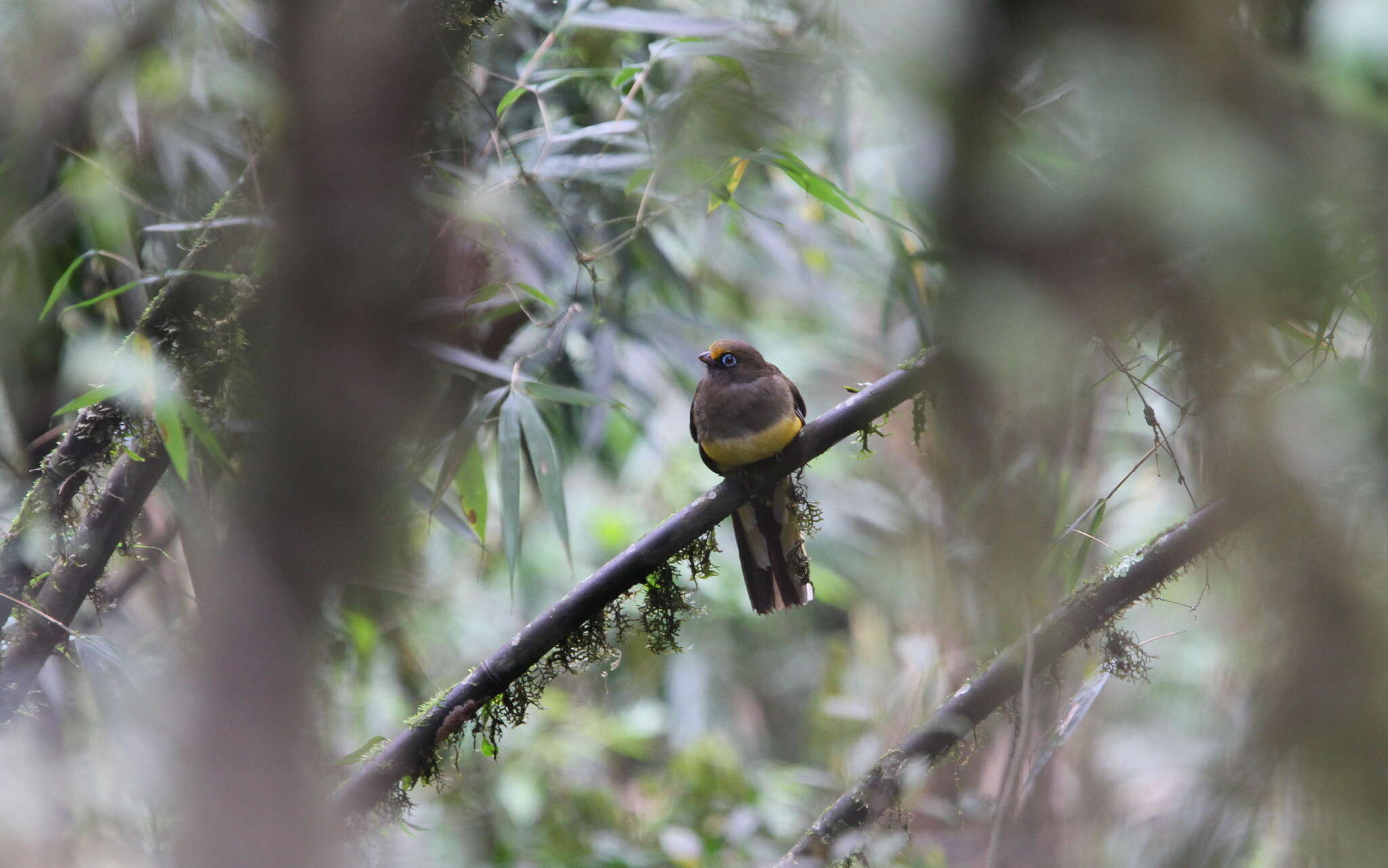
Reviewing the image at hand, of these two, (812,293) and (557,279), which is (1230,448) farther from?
(812,293)

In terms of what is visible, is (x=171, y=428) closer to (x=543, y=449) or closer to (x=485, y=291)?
(x=485, y=291)

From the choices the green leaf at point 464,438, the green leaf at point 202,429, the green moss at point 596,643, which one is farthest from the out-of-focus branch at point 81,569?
the green moss at point 596,643

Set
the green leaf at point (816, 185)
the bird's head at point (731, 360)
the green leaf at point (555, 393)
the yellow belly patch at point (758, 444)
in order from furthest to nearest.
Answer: the bird's head at point (731, 360) → the green leaf at point (555, 393) → the yellow belly patch at point (758, 444) → the green leaf at point (816, 185)

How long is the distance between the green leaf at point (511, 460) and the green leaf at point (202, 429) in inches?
31.9

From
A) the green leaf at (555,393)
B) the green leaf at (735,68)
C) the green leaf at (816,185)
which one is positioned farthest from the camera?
the green leaf at (555,393)

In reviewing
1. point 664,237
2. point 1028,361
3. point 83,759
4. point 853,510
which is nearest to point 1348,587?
point 1028,361

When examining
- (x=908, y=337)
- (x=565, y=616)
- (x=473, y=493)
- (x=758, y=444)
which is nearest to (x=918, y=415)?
(x=758, y=444)

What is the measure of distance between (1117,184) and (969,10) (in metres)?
0.23

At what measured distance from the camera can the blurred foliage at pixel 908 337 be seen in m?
0.82

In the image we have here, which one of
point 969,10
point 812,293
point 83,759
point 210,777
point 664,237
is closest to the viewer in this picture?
point 210,777

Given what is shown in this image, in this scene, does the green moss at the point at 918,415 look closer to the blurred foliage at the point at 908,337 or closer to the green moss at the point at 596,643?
the blurred foliage at the point at 908,337

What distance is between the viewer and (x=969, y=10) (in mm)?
786

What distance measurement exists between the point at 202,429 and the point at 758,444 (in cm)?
117

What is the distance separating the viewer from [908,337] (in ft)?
13.4
